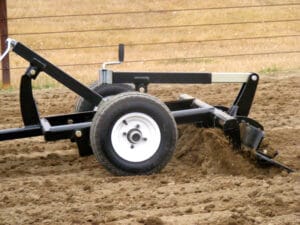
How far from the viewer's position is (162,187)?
6445mm

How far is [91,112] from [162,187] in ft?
4.17

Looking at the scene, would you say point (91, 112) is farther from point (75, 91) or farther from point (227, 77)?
point (227, 77)

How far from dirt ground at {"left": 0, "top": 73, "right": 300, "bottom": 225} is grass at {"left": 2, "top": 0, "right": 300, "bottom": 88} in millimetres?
8311

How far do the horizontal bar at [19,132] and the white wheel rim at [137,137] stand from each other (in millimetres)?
791

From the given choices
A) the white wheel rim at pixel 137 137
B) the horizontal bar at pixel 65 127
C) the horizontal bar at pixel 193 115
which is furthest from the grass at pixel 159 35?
the white wheel rim at pixel 137 137

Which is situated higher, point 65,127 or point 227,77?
point 227,77

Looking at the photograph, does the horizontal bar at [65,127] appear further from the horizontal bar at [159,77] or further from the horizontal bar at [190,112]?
the horizontal bar at [190,112]

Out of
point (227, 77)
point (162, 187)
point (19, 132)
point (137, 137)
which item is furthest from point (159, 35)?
point (162, 187)

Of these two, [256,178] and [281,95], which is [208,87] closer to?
[281,95]

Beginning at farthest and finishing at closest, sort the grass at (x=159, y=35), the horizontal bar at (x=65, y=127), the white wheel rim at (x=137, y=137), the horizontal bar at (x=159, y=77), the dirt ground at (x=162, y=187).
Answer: the grass at (x=159, y=35)
the horizontal bar at (x=159, y=77)
the horizontal bar at (x=65, y=127)
the white wheel rim at (x=137, y=137)
the dirt ground at (x=162, y=187)

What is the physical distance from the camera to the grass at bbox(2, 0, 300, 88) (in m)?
19.6

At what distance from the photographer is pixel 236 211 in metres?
5.75

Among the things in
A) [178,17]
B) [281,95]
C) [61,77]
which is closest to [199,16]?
[178,17]

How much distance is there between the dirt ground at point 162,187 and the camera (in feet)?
18.7
